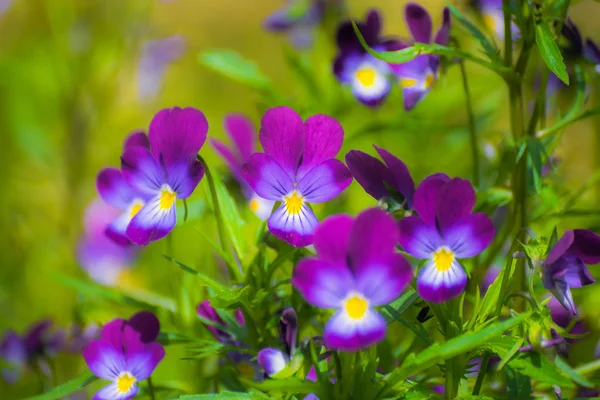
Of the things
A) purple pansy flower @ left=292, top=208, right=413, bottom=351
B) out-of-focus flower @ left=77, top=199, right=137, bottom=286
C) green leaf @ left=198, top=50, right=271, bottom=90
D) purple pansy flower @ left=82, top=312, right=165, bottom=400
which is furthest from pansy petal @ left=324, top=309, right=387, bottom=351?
out-of-focus flower @ left=77, top=199, right=137, bottom=286

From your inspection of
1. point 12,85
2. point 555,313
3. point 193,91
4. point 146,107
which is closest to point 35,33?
point 12,85

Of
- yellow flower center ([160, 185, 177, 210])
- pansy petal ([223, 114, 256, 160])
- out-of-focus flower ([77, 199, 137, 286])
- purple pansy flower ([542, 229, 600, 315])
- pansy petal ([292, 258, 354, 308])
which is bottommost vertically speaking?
pansy petal ([292, 258, 354, 308])

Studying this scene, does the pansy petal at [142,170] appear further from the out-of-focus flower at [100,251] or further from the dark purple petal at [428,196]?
the out-of-focus flower at [100,251]

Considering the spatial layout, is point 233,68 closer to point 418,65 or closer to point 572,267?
point 418,65

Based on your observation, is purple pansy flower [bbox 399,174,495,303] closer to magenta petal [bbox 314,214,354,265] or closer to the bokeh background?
magenta petal [bbox 314,214,354,265]

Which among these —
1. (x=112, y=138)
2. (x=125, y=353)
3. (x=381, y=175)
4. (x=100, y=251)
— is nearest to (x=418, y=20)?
(x=381, y=175)

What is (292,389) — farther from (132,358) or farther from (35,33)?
(35,33)
